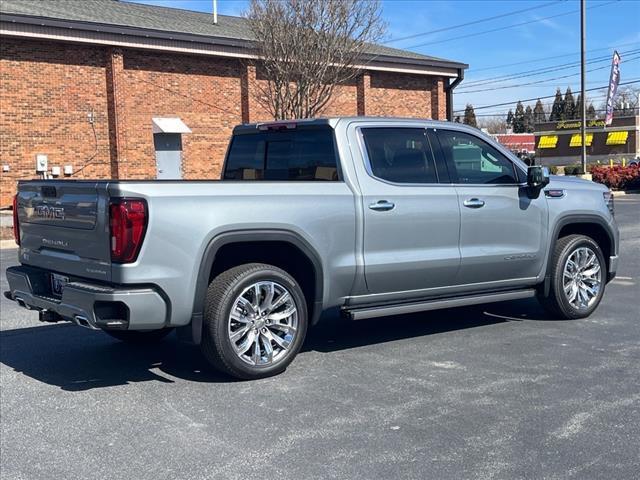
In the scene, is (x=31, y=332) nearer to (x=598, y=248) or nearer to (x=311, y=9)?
(x=598, y=248)

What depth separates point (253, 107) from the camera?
2505 cm

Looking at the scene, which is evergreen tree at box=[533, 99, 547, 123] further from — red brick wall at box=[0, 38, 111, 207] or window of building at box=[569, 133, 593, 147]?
red brick wall at box=[0, 38, 111, 207]

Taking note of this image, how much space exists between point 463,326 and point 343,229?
2.08m

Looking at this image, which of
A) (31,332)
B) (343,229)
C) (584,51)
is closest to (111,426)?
(343,229)

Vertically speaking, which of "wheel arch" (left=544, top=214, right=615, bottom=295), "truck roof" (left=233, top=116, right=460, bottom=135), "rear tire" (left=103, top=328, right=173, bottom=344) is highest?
"truck roof" (left=233, top=116, right=460, bottom=135)

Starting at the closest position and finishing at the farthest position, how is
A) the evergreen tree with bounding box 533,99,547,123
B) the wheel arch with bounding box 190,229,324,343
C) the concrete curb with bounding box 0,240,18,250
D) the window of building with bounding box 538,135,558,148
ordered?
the wheel arch with bounding box 190,229,324,343, the concrete curb with bounding box 0,240,18,250, the window of building with bounding box 538,135,558,148, the evergreen tree with bounding box 533,99,547,123

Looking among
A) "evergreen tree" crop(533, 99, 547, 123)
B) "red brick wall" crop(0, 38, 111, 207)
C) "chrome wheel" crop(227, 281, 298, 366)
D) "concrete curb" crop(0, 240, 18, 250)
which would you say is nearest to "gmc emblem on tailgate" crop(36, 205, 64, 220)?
"chrome wheel" crop(227, 281, 298, 366)

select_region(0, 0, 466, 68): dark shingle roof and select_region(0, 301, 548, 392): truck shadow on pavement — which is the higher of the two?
select_region(0, 0, 466, 68): dark shingle roof

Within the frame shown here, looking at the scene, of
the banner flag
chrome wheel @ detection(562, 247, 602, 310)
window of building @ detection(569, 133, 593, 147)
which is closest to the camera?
chrome wheel @ detection(562, 247, 602, 310)

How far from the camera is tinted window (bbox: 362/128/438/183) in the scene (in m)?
6.20

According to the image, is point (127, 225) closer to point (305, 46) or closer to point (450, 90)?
point (305, 46)

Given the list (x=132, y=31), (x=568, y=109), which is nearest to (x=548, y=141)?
(x=568, y=109)

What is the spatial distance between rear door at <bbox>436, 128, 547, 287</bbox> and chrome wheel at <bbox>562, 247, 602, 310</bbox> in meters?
0.49

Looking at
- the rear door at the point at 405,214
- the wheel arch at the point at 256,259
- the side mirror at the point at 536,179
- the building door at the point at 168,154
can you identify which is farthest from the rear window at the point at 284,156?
the building door at the point at 168,154
